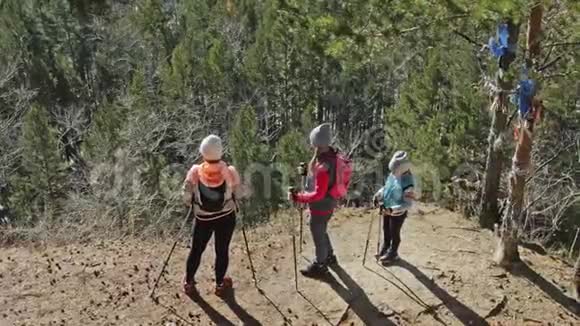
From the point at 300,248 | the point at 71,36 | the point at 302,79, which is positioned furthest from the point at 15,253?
the point at 71,36

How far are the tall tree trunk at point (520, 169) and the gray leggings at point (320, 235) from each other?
1764 mm

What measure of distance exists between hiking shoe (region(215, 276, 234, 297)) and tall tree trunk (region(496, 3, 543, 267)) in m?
2.68

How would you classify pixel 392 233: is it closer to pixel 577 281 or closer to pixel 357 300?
pixel 357 300

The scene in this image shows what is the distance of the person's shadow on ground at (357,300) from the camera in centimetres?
593

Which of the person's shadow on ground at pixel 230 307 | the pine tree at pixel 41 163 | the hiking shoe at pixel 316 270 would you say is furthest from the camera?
the pine tree at pixel 41 163

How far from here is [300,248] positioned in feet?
23.9

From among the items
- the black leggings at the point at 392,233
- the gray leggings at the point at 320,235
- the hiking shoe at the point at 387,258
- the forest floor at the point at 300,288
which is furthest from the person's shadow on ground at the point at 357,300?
the black leggings at the point at 392,233

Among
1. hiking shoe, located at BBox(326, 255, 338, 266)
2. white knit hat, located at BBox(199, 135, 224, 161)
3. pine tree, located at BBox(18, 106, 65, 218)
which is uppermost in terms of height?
white knit hat, located at BBox(199, 135, 224, 161)

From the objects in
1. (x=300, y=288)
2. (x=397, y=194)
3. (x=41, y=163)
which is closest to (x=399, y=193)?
(x=397, y=194)

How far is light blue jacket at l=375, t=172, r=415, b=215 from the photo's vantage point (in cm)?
639

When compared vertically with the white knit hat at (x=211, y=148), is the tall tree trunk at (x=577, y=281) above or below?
below

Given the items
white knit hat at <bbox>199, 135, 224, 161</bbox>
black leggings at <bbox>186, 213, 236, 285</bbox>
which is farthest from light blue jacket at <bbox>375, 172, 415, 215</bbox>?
white knit hat at <bbox>199, 135, 224, 161</bbox>

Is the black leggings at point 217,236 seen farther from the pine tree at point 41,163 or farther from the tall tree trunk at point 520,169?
the pine tree at point 41,163

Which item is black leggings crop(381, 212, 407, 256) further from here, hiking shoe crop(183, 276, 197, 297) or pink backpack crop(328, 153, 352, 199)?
hiking shoe crop(183, 276, 197, 297)
